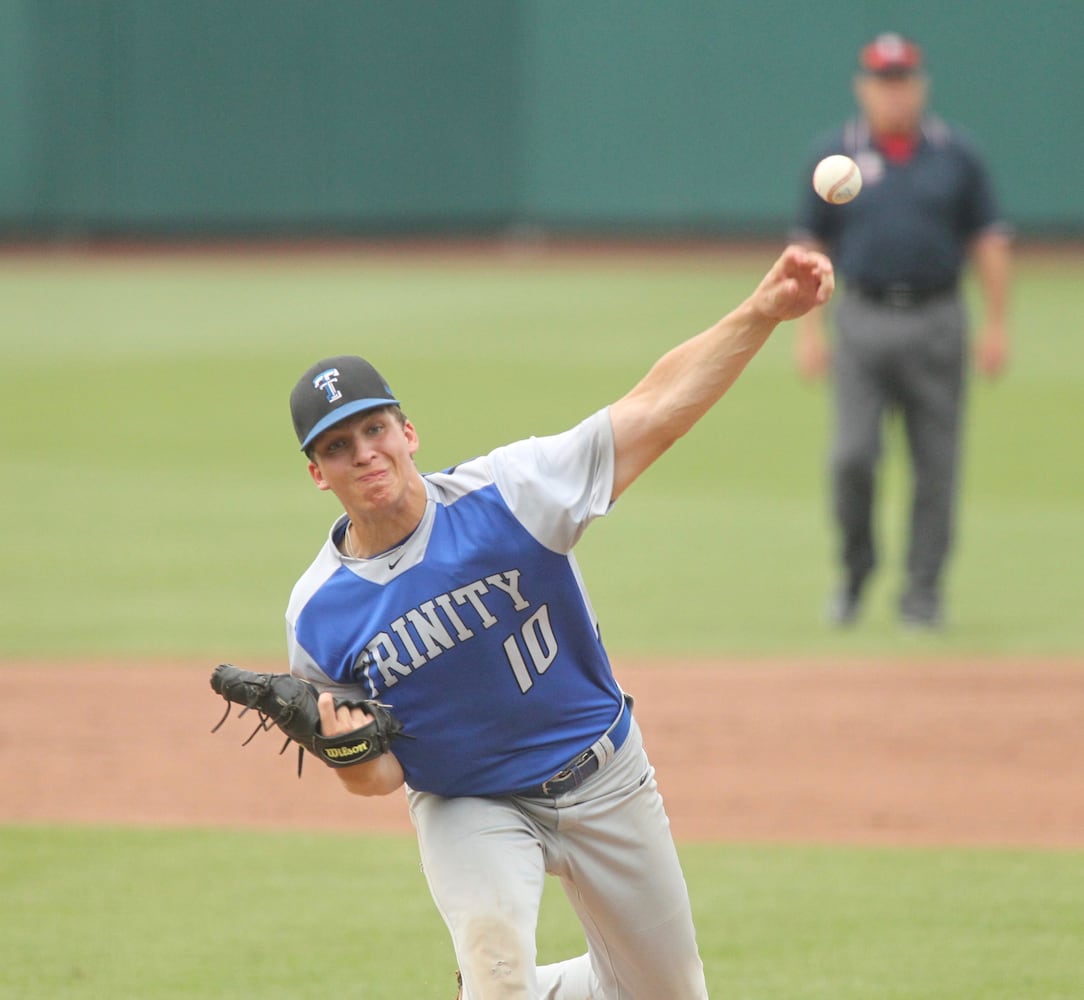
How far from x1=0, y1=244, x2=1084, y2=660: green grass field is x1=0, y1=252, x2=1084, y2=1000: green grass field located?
0.05m

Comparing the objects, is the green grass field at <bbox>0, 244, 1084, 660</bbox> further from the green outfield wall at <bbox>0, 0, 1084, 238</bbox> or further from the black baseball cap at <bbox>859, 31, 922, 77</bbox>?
the black baseball cap at <bbox>859, 31, 922, 77</bbox>

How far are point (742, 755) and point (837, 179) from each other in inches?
159

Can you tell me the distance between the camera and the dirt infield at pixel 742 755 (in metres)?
7.07

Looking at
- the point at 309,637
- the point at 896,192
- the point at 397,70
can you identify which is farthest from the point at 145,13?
the point at 309,637

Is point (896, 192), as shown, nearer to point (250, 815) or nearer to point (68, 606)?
point (250, 815)

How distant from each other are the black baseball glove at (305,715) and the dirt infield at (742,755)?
3.05 metres

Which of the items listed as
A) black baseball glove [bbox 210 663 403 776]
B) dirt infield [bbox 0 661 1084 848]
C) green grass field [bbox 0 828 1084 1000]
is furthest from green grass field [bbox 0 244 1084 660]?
black baseball glove [bbox 210 663 403 776]

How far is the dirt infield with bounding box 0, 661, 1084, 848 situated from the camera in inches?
278

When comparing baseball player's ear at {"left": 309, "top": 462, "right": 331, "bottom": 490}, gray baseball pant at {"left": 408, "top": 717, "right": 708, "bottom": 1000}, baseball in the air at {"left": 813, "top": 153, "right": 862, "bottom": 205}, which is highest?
baseball in the air at {"left": 813, "top": 153, "right": 862, "bottom": 205}

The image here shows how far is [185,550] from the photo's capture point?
12.4 m

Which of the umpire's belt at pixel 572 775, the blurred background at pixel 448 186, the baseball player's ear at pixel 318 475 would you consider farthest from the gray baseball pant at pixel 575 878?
the blurred background at pixel 448 186

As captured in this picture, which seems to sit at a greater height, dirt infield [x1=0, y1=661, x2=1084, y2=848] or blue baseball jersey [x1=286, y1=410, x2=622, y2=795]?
blue baseball jersey [x1=286, y1=410, x2=622, y2=795]

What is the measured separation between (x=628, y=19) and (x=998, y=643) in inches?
806

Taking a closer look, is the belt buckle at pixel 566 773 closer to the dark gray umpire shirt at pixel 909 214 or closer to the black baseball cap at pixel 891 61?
the dark gray umpire shirt at pixel 909 214
